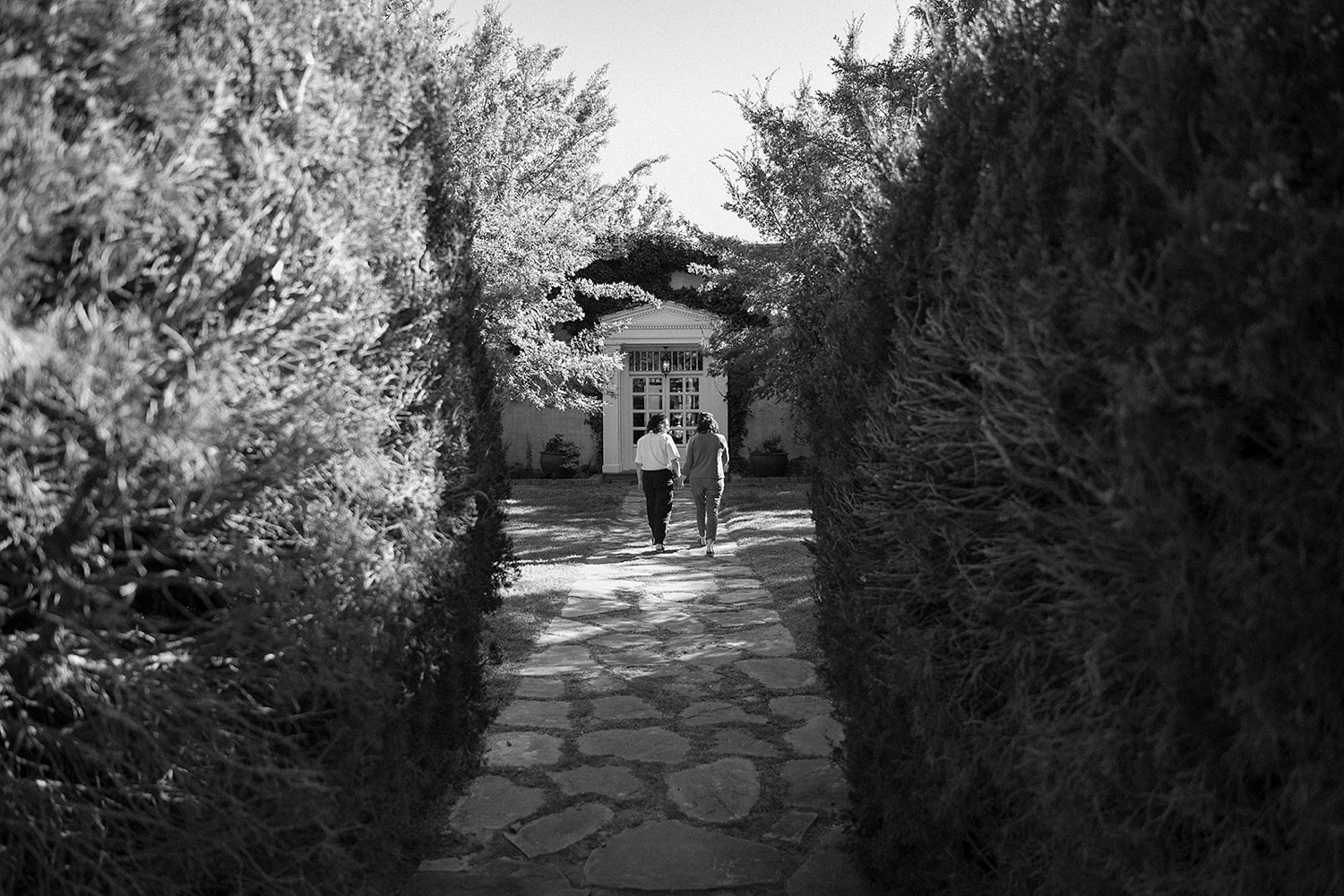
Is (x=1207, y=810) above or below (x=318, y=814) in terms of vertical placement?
above

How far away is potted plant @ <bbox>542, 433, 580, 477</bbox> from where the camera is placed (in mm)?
23469

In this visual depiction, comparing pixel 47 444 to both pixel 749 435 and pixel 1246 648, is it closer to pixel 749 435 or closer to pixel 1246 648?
pixel 1246 648

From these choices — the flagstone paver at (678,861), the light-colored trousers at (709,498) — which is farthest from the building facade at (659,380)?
the flagstone paver at (678,861)

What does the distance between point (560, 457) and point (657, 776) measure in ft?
62.2

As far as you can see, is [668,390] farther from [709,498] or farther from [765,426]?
[709,498]

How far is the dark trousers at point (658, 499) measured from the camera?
496 inches

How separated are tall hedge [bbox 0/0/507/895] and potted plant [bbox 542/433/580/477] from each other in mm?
20746

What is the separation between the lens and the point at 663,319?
23406 millimetres

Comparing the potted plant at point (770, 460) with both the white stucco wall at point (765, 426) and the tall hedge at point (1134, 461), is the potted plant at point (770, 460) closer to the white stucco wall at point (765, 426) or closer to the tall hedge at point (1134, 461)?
the white stucco wall at point (765, 426)

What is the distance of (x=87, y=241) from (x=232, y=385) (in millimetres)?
353

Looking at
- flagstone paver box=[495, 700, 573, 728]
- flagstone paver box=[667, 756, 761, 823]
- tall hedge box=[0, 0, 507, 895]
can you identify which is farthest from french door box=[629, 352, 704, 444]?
tall hedge box=[0, 0, 507, 895]

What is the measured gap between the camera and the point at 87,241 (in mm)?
1790

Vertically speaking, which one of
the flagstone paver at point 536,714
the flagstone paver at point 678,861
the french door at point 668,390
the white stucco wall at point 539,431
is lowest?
the flagstone paver at point 678,861

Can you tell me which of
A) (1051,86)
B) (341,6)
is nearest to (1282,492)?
(1051,86)
